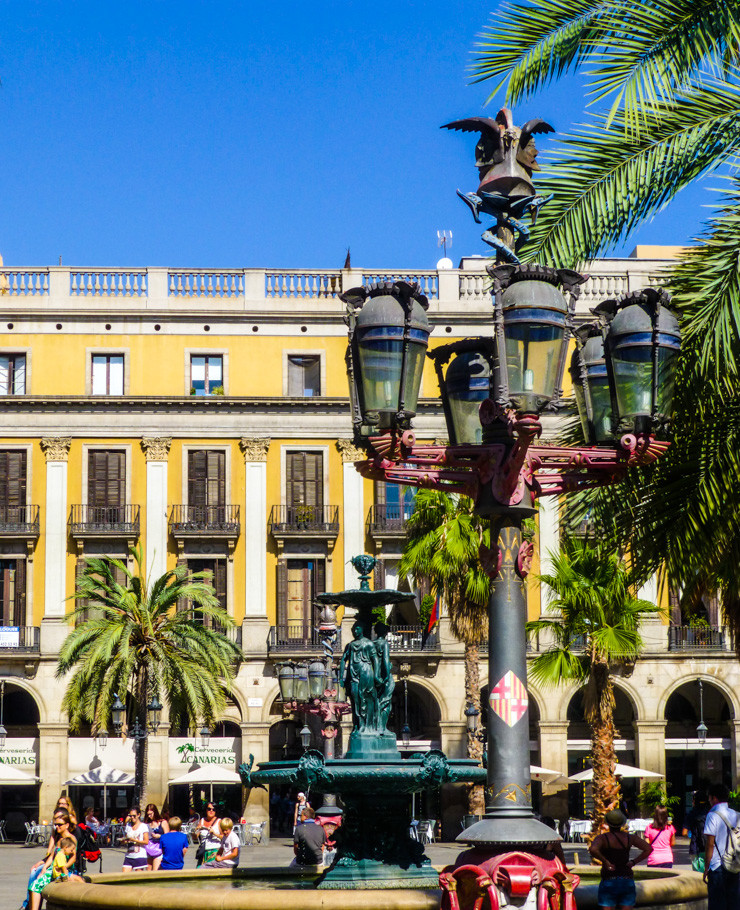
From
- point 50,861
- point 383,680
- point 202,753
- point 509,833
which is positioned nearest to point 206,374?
point 202,753

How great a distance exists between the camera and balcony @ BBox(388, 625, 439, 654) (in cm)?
4928

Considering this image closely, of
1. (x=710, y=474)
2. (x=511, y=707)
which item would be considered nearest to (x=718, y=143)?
(x=710, y=474)

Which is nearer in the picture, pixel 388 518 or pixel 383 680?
pixel 383 680

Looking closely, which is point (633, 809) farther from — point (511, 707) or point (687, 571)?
point (511, 707)

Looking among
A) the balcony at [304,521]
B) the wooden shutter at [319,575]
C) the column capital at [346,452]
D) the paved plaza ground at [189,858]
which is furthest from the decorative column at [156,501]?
the paved plaza ground at [189,858]

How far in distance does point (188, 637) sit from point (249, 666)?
7.99 metres

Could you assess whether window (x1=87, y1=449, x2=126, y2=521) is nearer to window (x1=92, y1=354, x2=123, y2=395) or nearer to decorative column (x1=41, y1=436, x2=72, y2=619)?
decorative column (x1=41, y1=436, x2=72, y2=619)

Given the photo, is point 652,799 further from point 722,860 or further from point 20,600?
point 722,860

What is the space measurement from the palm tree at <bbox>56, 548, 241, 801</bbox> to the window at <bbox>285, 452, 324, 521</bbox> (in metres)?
8.87

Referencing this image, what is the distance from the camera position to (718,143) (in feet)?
43.4

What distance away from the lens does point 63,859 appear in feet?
50.3

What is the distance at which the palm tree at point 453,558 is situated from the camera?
3584 centimetres

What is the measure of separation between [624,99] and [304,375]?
1504 inches

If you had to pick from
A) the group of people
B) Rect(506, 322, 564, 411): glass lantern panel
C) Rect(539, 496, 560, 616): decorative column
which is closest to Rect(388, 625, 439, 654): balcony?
Rect(539, 496, 560, 616): decorative column
